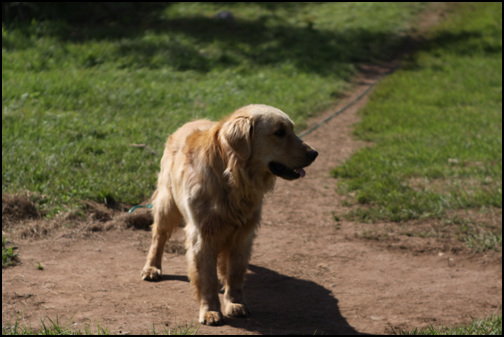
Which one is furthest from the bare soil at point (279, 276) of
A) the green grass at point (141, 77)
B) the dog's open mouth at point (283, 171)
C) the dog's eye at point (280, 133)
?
the dog's eye at point (280, 133)

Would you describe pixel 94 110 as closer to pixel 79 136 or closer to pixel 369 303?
pixel 79 136

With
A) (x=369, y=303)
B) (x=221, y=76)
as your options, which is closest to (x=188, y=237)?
(x=369, y=303)

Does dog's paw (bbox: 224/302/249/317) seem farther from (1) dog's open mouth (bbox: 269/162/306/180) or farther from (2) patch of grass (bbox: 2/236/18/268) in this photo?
(2) patch of grass (bbox: 2/236/18/268)

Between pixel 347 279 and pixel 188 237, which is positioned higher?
pixel 188 237

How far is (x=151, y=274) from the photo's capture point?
5.39 meters

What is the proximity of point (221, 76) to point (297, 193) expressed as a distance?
4901 mm

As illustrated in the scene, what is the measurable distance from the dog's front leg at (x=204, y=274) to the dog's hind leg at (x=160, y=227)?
2.39 feet

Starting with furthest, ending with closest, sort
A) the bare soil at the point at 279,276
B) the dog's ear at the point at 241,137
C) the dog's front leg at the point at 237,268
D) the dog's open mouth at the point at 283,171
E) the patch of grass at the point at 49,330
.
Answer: the dog's front leg at the point at 237,268 → the bare soil at the point at 279,276 → the dog's open mouth at the point at 283,171 → the dog's ear at the point at 241,137 → the patch of grass at the point at 49,330

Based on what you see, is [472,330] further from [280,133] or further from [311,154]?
[280,133]

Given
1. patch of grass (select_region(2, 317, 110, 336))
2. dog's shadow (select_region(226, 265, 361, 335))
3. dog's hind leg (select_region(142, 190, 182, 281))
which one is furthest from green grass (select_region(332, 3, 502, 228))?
patch of grass (select_region(2, 317, 110, 336))

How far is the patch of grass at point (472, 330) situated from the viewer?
15.3 ft

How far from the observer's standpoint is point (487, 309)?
17.6 ft

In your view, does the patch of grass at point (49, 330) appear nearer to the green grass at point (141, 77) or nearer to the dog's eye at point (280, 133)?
the dog's eye at point (280, 133)

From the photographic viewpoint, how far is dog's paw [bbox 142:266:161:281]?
5395 mm
